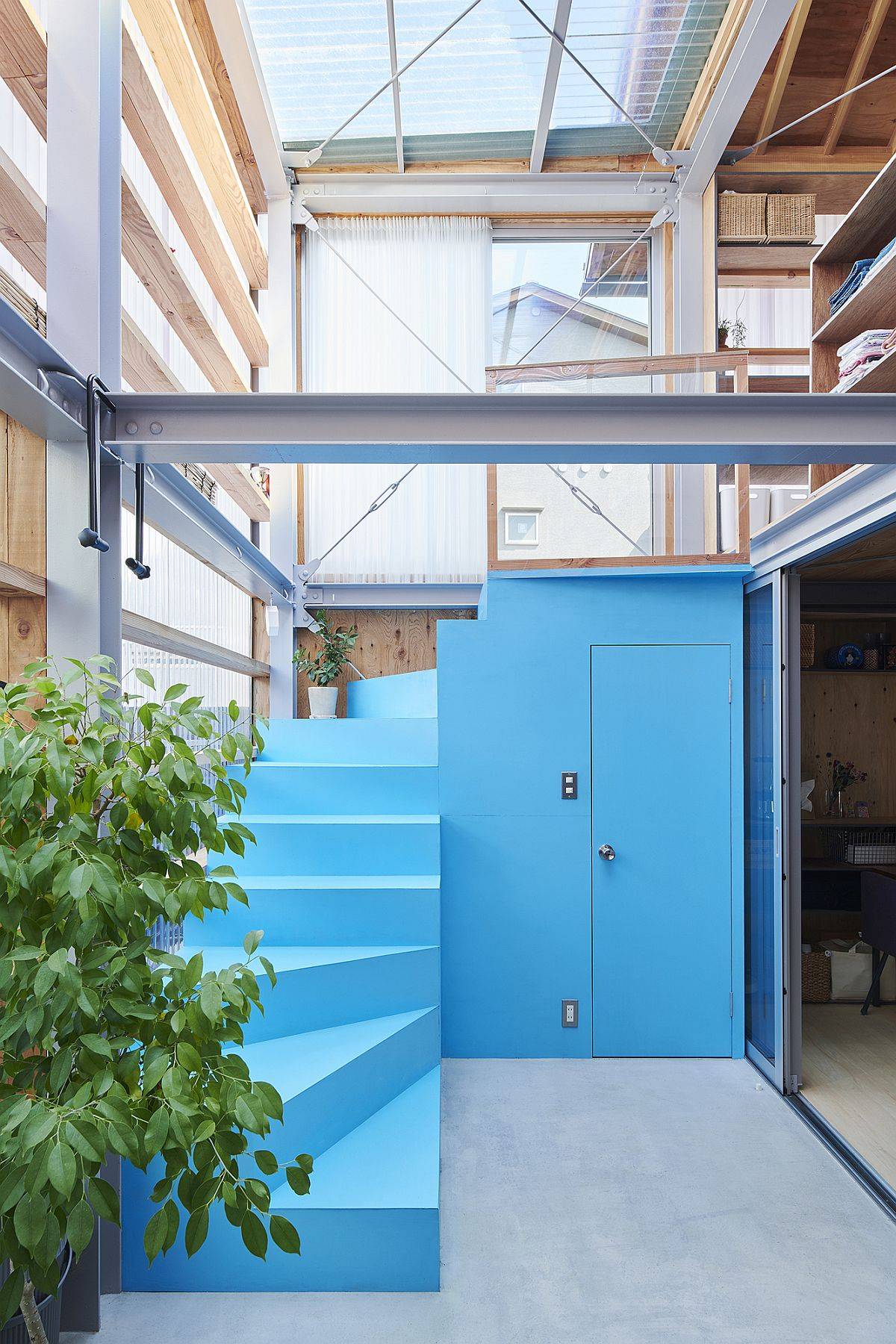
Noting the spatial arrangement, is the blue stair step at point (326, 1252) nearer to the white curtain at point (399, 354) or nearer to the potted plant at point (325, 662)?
the potted plant at point (325, 662)

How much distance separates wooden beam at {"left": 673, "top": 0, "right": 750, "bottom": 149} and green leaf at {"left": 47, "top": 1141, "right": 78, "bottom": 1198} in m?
5.64

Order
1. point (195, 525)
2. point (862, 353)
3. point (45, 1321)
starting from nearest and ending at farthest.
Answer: point (45, 1321), point (195, 525), point (862, 353)

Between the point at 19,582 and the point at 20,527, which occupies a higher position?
the point at 20,527

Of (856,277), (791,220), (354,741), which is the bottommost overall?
(354,741)

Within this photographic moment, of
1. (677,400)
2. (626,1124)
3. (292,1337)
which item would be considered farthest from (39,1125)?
(626,1124)

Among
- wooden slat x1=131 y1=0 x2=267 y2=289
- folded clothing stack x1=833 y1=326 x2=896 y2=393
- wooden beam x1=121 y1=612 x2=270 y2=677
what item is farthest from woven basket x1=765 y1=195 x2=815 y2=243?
wooden beam x1=121 y1=612 x2=270 y2=677

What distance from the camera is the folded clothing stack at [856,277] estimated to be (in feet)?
10.0

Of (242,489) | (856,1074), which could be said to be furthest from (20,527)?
(856,1074)

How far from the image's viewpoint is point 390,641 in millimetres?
5965

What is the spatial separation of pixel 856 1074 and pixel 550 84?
5.50 m

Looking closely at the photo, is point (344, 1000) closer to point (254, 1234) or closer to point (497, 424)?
point (254, 1234)

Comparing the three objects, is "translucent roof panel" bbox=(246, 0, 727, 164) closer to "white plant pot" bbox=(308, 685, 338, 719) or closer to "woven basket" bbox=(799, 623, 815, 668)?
"woven basket" bbox=(799, 623, 815, 668)

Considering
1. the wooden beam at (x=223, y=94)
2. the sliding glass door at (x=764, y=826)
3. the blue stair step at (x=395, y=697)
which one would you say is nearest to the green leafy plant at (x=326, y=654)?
the blue stair step at (x=395, y=697)

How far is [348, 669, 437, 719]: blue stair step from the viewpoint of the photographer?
15.3ft
